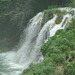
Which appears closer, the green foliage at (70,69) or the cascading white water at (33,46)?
the green foliage at (70,69)

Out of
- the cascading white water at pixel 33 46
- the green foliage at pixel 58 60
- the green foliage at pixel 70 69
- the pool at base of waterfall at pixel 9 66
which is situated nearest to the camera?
the green foliage at pixel 70 69

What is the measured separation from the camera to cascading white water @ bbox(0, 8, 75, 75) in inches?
583

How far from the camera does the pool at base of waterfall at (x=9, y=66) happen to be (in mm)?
14684

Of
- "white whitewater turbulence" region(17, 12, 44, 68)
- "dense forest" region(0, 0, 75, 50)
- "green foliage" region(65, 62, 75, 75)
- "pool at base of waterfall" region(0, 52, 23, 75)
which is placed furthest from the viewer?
"dense forest" region(0, 0, 75, 50)

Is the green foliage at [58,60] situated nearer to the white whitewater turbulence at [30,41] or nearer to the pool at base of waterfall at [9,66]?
the pool at base of waterfall at [9,66]

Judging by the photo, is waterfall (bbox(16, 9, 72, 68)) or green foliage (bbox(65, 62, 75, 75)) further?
waterfall (bbox(16, 9, 72, 68))

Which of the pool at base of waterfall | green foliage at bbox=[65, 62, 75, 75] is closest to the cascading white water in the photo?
the pool at base of waterfall

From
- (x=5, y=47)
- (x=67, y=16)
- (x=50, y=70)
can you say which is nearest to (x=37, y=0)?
(x=5, y=47)

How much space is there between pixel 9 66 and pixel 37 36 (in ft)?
Result: 11.8

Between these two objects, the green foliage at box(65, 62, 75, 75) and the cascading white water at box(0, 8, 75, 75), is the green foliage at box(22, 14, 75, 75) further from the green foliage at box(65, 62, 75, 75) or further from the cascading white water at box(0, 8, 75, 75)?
the cascading white water at box(0, 8, 75, 75)

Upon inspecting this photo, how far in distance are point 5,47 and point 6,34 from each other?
6.98ft

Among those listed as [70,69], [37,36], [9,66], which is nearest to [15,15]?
[37,36]

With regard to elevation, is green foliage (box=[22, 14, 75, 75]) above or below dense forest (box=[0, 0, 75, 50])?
below

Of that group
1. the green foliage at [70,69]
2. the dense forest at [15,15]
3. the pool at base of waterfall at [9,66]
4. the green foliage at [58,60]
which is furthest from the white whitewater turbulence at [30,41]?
the green foliage at [70,69]
